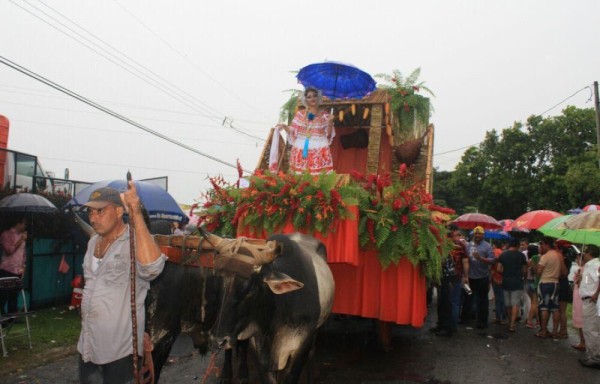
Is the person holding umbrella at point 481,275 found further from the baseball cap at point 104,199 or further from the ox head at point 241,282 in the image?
the baseball cap at point 104,199

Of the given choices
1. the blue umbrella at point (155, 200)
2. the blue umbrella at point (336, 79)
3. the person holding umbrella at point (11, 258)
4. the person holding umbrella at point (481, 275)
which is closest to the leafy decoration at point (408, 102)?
the blue umbrella at point (336, 79)

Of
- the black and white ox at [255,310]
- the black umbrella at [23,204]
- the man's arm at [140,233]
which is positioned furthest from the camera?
the black umbrella at [23,204]

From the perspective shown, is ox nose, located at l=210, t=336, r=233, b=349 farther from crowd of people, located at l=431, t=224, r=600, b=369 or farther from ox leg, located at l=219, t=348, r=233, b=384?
crowd of people, located at l=431, t=224, r=600, b=369

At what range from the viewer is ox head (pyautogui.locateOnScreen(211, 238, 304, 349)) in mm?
3303

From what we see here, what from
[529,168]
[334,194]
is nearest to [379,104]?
[334,194]

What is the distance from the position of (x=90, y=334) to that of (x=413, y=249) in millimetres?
3517

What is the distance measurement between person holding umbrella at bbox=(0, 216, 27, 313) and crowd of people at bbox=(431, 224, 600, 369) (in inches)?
287

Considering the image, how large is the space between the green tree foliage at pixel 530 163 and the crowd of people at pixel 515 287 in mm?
14023

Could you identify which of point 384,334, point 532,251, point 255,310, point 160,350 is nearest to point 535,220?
point 532,251

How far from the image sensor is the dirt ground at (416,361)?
223 inches

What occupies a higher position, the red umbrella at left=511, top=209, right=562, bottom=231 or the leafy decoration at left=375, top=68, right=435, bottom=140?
the leafy decoration at left=375, top=68, right=435, bottom=140

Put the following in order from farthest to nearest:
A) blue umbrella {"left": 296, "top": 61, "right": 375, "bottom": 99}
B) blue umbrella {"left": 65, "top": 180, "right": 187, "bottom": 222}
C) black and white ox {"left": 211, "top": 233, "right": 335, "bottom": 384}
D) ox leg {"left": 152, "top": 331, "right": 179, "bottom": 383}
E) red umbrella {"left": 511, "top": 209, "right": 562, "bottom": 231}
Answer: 1. red umbrella {"left": 511, "top": 209, "right": 562, "bottom": 231}
2. blue umbrella {"left": 65, "top": 180, "right": 187, "bottom": 222}
3. blue umbrella {"left": 296, "top": 61, "right": 375, "bottom": 99}
4. ox leg {"left": 152, "top": 331, "right": 179, "bottom": 383}
5. black and white ox {"left": 211, "top": 233, "right": 335, "bottom": 384}

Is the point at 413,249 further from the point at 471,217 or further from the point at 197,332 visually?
the point at 471,217

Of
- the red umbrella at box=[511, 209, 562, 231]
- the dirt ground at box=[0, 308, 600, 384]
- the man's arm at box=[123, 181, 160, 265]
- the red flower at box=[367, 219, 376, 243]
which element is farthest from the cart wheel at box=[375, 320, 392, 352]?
the red umbrella at box=[511, 209, 562, 231]
